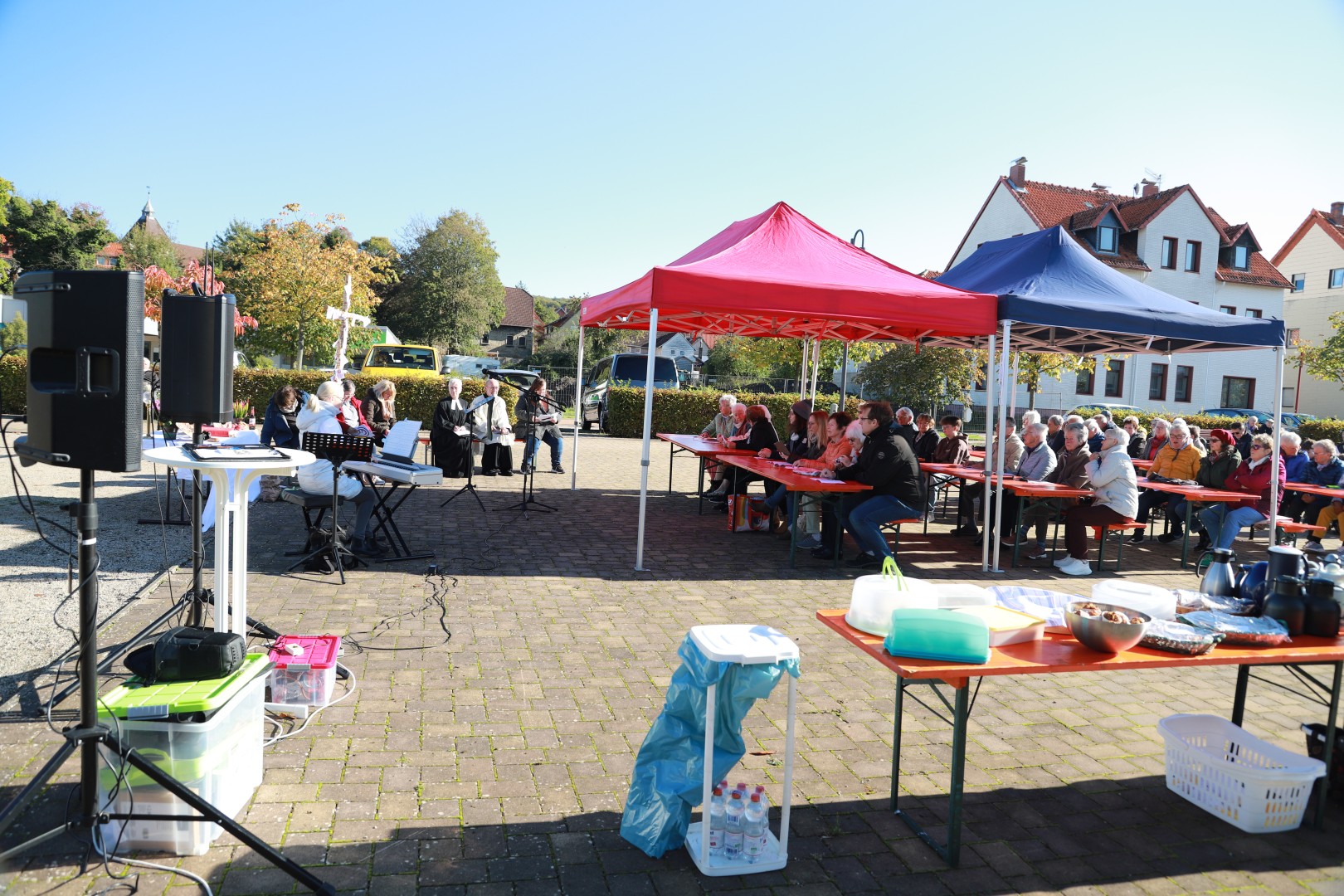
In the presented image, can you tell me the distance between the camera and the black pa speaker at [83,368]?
2607 mm

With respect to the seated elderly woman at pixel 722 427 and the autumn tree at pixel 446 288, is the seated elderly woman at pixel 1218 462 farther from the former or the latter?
the autumn tree at pixel 446 288

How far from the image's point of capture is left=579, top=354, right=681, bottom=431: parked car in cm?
2162

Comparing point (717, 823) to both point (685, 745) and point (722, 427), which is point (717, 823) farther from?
point (722, 427)

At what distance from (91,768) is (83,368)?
4.21 ft

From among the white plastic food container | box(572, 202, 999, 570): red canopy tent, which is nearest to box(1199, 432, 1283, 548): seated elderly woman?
box(572, 202, 999, 570): red canopy tent

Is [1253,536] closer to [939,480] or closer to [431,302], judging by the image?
[939,480]

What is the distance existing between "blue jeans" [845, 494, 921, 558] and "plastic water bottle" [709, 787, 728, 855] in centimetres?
482

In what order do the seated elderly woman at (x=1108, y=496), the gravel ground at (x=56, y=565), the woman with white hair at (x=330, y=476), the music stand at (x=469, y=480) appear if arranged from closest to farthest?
the gravel ground at (x=56, y=565) < the woman with white hair at (x=330, y=476) < the seated elderly woman at (x=1108, y=496) < the music stand at (x=469, y=480)

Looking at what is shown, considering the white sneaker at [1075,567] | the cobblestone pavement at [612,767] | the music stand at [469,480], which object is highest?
the music stand at [469,480]

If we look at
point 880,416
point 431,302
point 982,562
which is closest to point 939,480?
point 982,562

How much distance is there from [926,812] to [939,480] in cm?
800

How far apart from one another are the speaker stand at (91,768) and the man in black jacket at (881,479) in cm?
557

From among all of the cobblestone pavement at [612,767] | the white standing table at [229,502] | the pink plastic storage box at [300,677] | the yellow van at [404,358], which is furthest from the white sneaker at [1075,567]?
the yellow van at [404,358]

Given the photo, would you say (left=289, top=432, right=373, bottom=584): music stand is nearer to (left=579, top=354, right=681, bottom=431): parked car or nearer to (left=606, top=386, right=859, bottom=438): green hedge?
(left=606, top=386, right=859, bottom=438): green hedge
